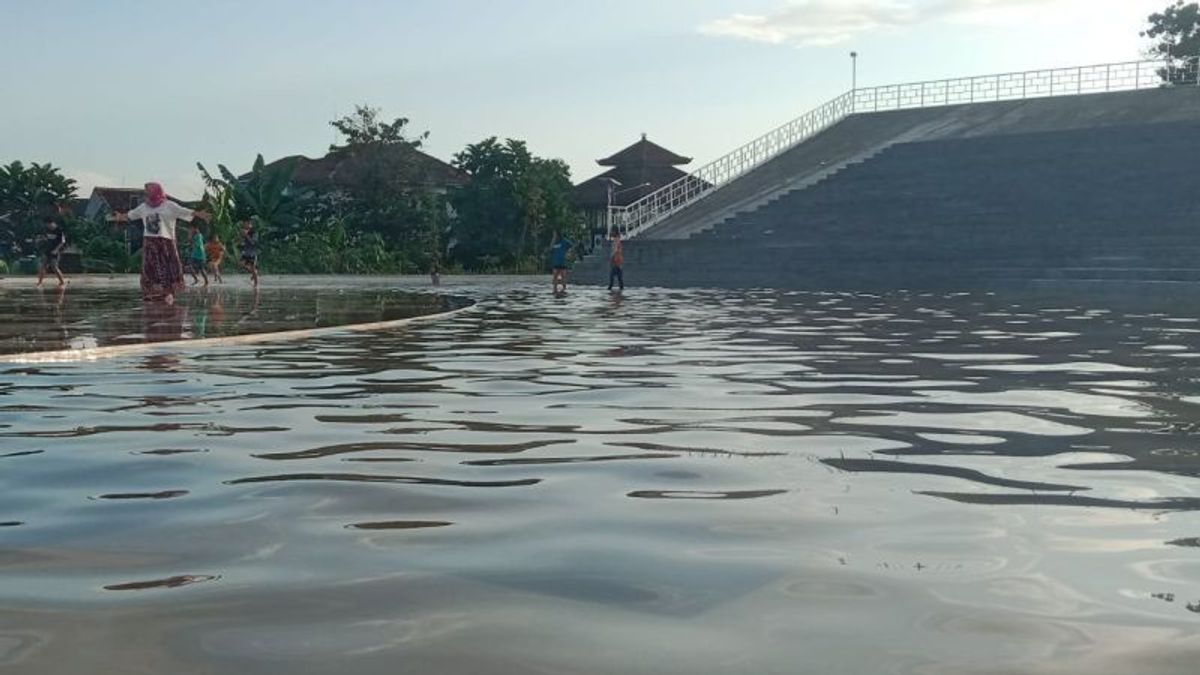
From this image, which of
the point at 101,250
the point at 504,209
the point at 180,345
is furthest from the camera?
the point at 504,209

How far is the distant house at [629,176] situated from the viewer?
181 feet

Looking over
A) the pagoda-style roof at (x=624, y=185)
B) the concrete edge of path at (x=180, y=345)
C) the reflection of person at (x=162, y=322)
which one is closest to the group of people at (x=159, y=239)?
the reflection of person at (x=162, y=322)

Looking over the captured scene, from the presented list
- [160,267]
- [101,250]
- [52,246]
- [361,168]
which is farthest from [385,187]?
[160,267]

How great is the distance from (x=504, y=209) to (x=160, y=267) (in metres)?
28.4

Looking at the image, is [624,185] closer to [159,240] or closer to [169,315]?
[159,240]

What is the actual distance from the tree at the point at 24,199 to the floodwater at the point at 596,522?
3687 cm

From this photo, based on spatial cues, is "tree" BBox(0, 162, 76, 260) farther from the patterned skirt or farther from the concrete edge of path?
the concrete edge of path

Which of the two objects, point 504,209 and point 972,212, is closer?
point 972,212

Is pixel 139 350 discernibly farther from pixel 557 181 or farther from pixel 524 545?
pixel 557 181

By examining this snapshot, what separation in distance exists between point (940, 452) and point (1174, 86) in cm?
4193

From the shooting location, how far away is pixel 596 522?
3.77m

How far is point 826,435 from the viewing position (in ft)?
18.2

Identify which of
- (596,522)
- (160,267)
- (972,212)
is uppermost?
(972,212)

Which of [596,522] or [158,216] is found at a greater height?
[158,216]
